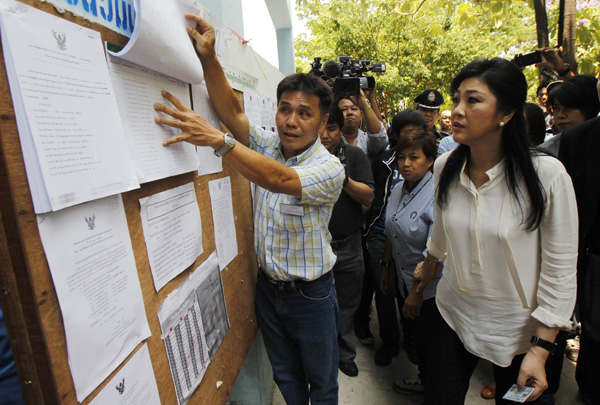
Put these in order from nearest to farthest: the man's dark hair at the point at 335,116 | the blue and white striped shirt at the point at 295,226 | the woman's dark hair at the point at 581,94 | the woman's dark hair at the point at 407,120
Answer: the blue and white striped shirt at the point at 295,226, the woman's dark hair at the point at 581,94, the man's dark hair at the point at 335,116, the woman's dark hair at the point at 407,120

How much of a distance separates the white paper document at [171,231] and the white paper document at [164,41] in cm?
38

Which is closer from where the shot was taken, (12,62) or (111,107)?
(12,62)

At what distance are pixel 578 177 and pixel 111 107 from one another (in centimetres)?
210

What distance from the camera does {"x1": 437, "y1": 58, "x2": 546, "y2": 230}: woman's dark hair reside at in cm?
137

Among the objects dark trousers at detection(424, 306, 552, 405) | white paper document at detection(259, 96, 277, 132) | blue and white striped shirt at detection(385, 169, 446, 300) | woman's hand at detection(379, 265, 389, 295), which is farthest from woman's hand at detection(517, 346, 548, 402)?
white paper document at detection(259, 96, 277, 132)

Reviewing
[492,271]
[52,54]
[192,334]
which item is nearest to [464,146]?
[492,271]

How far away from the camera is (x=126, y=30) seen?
99cm

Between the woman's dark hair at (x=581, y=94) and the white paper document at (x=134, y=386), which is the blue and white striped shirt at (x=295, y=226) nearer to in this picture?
the white paper document at (x=134, y=386)

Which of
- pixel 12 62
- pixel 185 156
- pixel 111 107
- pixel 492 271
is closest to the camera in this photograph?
pixel 12 62

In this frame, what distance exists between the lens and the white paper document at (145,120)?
949 mm

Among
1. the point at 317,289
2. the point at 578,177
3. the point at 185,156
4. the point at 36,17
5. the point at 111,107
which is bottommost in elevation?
the point at 317,289

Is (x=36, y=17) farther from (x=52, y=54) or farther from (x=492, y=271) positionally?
(x=492, y=271)

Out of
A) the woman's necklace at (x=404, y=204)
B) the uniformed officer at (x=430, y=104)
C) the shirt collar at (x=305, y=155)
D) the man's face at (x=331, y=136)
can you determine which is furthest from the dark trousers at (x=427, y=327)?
the uniformed officer at (x=430, y=104)

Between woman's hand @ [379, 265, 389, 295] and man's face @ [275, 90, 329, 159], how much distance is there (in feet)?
5.09
